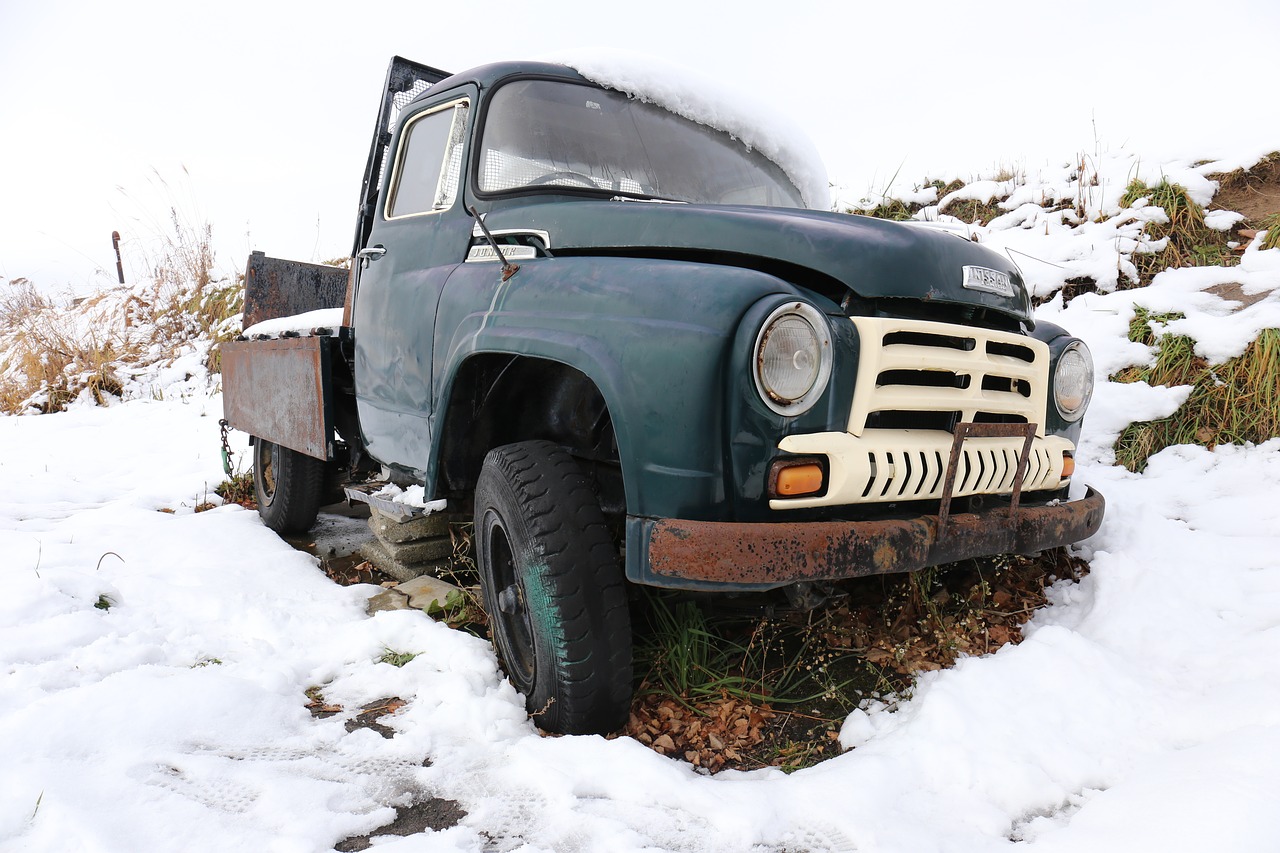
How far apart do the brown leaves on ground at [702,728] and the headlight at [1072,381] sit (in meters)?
1.37

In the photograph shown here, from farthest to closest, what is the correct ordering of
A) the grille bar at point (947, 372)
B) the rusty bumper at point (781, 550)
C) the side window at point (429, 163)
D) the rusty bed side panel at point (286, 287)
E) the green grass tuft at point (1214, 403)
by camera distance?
1. the rusty bed side panel at point (286, 287)
2. the green grass tuft at point (1214, 403)
3. the side window at point (429, 163)
4. the grille bar at point (947, 372)
5. the rusty bumper at point (781, 550)

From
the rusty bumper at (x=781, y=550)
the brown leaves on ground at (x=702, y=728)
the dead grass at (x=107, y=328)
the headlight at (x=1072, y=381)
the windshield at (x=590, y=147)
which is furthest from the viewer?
the dead grass at (x=107, y=328)

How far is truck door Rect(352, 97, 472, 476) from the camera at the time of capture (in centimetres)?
283

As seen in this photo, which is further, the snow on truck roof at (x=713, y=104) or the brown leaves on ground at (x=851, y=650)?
the snow on truck roof at (x=713, y=104)

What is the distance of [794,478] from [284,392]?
2963 millimetres

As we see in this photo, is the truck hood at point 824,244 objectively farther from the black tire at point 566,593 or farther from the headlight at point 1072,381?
the black tire at point 566,593

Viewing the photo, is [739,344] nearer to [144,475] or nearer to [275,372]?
[275,372]

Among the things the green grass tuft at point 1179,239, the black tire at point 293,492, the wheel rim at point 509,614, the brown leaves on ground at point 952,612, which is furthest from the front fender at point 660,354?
the green grass tuft at point 1179,239

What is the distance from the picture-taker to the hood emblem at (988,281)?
2161 mm

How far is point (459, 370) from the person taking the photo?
2.47 m

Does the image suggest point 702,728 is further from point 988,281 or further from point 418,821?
point 988,281

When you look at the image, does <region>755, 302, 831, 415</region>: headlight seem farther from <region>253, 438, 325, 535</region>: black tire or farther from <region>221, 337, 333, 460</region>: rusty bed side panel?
<region>253, 438, 325, 535</region>: black tire

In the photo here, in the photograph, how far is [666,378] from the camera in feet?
5.98

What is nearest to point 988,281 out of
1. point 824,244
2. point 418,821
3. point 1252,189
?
point 824,244
